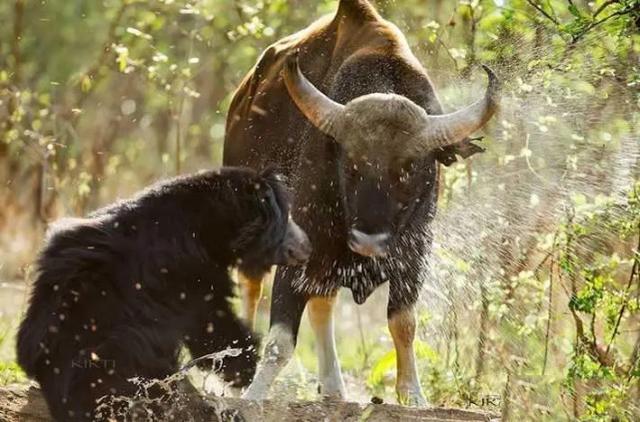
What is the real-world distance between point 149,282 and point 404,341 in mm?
2470

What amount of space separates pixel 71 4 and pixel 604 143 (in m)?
8.80

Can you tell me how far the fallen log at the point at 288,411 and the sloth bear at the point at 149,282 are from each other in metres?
0.31

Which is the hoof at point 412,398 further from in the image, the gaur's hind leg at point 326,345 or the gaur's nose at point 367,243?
the gaur's nose at point 367,243

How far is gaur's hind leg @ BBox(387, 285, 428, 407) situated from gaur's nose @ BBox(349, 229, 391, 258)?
68 centimetres

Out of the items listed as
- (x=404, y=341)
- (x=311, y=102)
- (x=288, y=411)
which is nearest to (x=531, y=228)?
(x=404, y=341)

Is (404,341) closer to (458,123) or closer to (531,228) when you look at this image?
(458,123)

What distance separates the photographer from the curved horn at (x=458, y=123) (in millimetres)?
8945

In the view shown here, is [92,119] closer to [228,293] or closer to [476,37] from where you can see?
[476,37]

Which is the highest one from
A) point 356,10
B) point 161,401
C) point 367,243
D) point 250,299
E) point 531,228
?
point 356,10

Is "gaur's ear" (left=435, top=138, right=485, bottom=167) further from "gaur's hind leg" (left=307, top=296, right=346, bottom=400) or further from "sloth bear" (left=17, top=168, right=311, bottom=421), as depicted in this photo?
"sloth bear" (left=17, top=168, right=311, bottom=421)

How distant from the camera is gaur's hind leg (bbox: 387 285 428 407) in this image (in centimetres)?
890

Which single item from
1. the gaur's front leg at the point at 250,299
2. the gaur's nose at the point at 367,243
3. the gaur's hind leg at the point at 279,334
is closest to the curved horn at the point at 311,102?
the gaur's nose at the point at 367,243

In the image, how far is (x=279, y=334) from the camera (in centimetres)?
891

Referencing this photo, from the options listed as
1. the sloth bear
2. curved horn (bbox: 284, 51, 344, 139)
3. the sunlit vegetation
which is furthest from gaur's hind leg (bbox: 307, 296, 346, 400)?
the sloth bear
